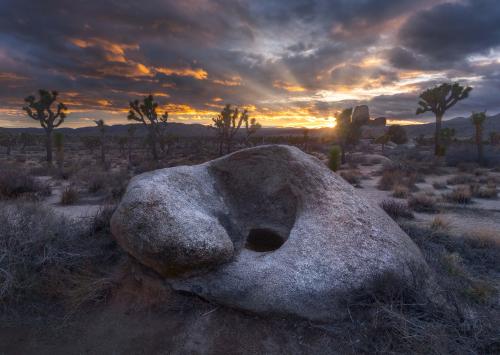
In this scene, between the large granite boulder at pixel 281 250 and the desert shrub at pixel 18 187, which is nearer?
the large granite boulder at pixel 281 250

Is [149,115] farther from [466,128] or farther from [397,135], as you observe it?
[466,128]

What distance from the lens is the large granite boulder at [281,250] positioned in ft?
11.4

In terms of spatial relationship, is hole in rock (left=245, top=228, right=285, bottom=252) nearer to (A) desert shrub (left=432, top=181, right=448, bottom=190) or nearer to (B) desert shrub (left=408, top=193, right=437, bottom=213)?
(B) desert shrub (left=408, top=193, right=437, bottom=213)

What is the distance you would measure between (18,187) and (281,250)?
10961 millimetres

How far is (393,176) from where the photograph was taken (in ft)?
53.9

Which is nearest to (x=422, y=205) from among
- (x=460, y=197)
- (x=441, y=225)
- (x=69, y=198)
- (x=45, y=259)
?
(x=460, y=197)

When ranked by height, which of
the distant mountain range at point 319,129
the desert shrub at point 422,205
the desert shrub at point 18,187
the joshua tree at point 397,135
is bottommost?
the desert shrub at point 422,205

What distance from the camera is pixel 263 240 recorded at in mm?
5121

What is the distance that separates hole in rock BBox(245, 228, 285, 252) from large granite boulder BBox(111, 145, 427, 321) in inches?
15.4

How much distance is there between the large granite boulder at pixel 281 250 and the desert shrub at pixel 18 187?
Result: 8.45 metres

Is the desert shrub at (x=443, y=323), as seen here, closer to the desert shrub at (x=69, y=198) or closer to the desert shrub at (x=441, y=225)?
the desert shrub at (x=441, y=225)

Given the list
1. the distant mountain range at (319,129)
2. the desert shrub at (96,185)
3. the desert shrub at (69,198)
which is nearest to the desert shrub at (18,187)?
the desert shrub at (69,198)

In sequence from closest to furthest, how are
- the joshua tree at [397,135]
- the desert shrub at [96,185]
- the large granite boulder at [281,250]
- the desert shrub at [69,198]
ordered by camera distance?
the large granite boulder at [281,250]
the desert shrub at [69,198]
the desert shrub at [96,185]
the joshua tree at [397,135]

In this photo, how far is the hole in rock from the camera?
4.98m
